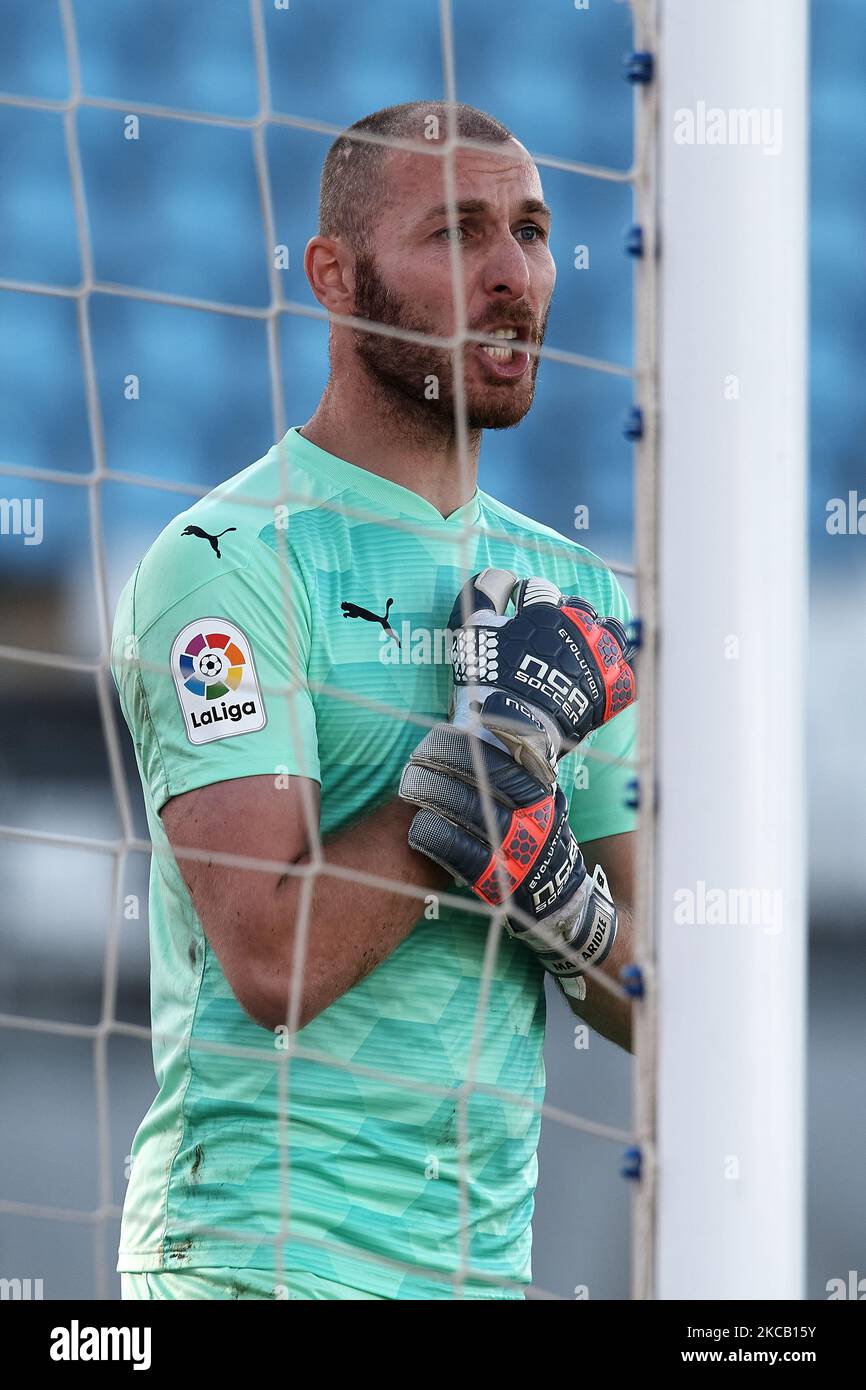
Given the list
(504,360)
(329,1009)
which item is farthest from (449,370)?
(329,1009)

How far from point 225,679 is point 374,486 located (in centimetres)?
21

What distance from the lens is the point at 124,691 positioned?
1219mm

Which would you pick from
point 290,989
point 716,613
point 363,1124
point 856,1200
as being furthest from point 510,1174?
point 856,1200

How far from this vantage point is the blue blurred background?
335 cm

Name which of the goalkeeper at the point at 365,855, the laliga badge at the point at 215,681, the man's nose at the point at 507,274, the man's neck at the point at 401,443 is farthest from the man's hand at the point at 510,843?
the man's nose at the point at 507,274

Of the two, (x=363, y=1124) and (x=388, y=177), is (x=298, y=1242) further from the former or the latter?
(x=388, y=177)

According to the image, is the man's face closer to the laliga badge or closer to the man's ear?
the man's ear

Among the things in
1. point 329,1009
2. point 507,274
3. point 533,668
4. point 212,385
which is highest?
point 212,385

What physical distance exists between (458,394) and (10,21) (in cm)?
311

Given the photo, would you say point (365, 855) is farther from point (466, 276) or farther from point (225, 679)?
point (466, 276)

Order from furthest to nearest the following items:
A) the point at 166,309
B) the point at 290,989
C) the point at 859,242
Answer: the point at 859,242 → the point at 166,309 → the point at 290,989

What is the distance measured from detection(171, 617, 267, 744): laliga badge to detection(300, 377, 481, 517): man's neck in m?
0.21

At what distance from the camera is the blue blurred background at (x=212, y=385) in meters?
3.35

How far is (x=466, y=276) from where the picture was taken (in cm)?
127
